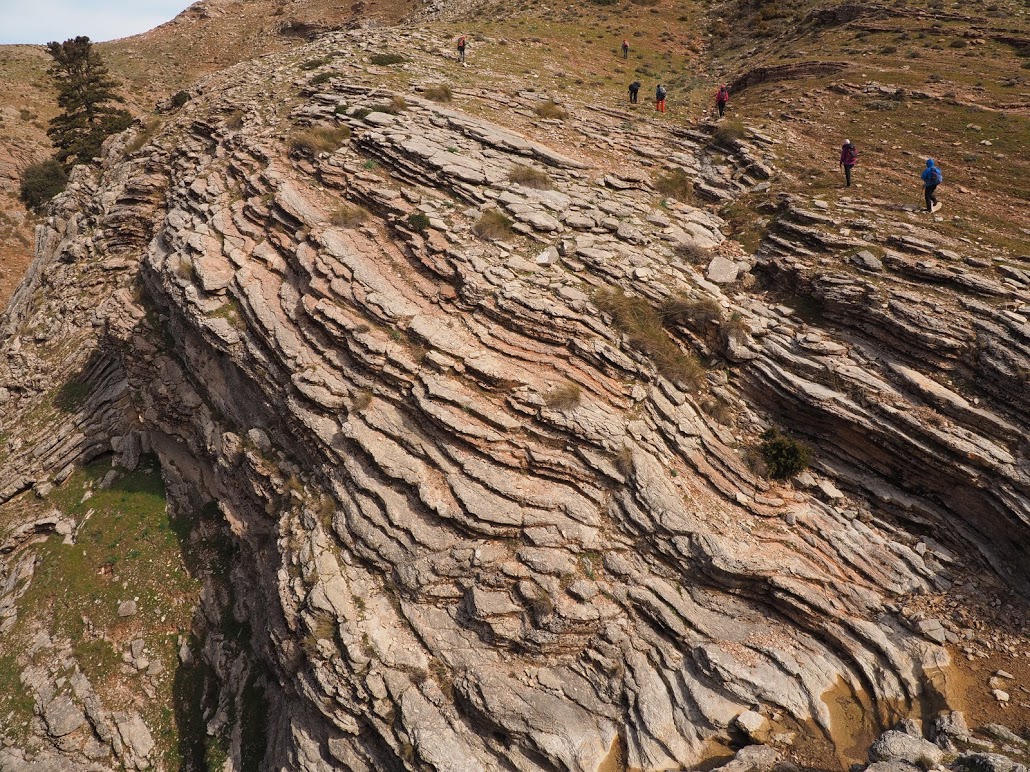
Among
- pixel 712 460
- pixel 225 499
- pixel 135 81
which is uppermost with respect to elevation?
A: pixel 135 81

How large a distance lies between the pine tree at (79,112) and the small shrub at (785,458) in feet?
166

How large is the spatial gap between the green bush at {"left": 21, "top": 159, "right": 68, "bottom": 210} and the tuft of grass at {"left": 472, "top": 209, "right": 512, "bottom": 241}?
39.1 meters

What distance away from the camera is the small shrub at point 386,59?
2639cm

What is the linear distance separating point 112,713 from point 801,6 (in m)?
50.3

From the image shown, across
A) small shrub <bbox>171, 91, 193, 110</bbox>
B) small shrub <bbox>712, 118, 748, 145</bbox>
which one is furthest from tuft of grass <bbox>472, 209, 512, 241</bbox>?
small shrub <bbox>171, 91, 193, 110</bbox>

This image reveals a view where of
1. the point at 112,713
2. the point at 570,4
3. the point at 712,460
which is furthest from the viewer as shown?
the point at 570,4

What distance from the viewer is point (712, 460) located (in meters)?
11.6

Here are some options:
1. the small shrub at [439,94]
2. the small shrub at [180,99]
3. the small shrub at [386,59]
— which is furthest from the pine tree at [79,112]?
the small shrub at [439,94]

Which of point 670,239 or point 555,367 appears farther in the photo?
point 670,239

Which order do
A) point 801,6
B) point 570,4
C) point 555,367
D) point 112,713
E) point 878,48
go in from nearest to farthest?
point 555,367 → point 112,713 → point 878,48 → point 801,6 → point 570,4

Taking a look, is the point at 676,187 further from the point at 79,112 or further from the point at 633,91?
the point at 79,112

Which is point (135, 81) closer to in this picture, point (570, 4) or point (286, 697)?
point (570, 4)

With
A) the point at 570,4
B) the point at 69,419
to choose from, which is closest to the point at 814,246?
the point at 69,419

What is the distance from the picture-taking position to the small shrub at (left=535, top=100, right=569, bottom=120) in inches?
879
